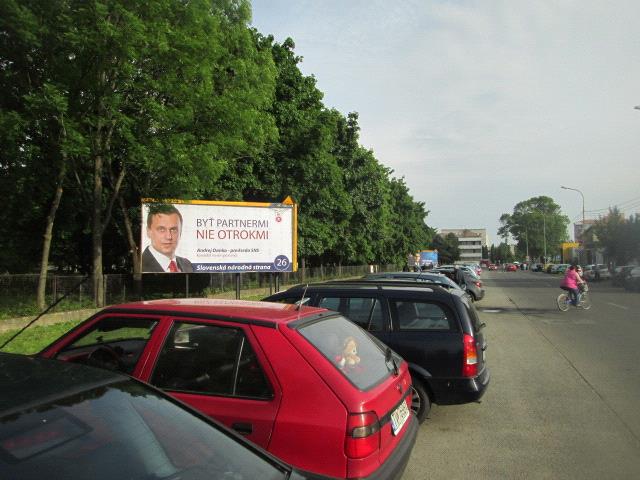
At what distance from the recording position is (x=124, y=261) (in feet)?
74.8

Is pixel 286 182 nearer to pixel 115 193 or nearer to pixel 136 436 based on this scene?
pixel 115 193

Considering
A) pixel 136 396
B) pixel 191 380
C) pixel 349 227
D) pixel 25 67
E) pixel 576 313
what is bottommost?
pixel 576 313

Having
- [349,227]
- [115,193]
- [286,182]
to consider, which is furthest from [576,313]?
[349,227]

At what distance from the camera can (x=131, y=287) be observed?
17.9 m

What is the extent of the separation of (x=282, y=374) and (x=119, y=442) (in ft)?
4.30

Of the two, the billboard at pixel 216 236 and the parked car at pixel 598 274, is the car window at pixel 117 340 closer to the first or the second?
the billboard at pixel 216 236

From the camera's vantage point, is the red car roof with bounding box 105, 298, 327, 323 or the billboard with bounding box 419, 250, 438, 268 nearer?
the red car roof with bounding box 105, 298, 327, 323

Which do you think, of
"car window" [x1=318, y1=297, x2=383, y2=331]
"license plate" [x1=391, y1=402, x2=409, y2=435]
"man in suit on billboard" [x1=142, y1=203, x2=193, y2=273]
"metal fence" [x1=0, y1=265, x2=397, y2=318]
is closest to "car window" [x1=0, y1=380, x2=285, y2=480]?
"license plate" [x1=391, y1=402, x2=409, y2=435]

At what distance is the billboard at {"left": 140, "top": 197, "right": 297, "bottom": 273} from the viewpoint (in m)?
17.3

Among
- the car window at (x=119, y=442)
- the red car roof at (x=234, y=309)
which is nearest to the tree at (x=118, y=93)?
the red car roof at (x=234, y=309)

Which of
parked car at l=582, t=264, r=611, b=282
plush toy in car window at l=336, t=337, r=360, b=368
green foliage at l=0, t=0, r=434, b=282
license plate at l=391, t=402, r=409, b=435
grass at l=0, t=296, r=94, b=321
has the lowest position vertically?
parked car at l=582, t=264, r=611, b=282

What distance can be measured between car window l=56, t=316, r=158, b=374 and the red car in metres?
0.01

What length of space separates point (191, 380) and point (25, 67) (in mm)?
13719

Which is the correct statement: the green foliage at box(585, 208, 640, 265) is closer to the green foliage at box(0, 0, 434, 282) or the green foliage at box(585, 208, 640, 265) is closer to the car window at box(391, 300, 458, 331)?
the green foliage at box(0, 0, 434, 282)
